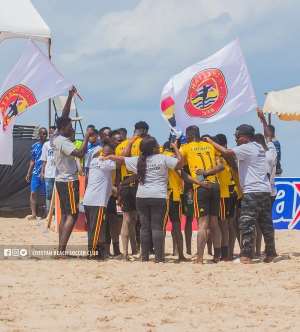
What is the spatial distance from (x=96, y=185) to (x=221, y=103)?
7.96 feet

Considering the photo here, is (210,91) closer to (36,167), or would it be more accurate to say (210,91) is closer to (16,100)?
(16,100)

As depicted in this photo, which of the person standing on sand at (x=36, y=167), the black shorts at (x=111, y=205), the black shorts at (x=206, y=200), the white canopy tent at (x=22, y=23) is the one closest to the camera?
the black shorts at (x=206, y=200)

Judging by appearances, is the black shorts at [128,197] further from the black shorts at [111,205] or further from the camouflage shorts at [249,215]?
the camouflage shorts at [249,215]

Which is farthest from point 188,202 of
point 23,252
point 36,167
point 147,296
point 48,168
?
point 36,167

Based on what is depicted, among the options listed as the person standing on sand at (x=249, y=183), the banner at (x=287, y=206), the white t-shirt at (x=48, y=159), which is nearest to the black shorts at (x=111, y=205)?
the person standing on sand at (x=249, y=183)

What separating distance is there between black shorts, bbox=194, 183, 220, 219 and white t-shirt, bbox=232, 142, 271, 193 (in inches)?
13.3

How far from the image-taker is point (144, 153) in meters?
9.45

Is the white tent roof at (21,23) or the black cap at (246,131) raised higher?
the white tent roof at (21,23)

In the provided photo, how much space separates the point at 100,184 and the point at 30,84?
2208 millimetres

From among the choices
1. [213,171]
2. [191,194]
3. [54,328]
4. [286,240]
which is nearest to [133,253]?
[191,194]

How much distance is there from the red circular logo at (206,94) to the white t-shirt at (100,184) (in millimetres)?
1990

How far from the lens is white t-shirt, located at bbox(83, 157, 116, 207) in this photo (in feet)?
31.9

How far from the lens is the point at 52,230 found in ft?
47.6

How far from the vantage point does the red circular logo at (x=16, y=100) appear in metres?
11.2
